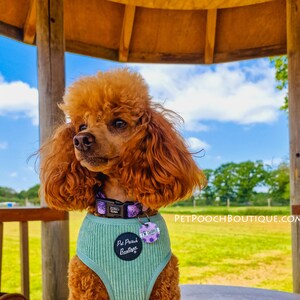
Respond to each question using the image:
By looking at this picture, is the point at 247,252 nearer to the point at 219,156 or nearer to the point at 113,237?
the point at 219,156

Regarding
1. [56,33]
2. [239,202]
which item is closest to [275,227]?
[239,202]

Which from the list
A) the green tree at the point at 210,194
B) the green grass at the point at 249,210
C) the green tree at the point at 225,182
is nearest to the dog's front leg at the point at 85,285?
the green tree at the point at 210,194

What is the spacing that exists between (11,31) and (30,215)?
122 cm

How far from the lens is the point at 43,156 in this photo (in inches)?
48.9

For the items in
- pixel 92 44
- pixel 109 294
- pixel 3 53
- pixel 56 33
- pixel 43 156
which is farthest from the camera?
pixel 3 53

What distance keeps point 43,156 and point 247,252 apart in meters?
3.42

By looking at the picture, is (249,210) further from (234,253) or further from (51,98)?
(51,98)

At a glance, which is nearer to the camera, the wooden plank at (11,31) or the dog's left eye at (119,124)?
the dog's left eye at (119,124)

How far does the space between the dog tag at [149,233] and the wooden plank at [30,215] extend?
0.91m

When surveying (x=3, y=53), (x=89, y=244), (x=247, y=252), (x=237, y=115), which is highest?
(x=3, y=53)

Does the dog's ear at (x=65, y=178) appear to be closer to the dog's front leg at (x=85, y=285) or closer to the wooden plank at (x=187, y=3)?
the dog's front leg at (x=85, y=285)

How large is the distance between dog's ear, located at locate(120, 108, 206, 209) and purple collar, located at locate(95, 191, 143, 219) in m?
0.03

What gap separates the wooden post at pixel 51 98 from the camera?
1.83m

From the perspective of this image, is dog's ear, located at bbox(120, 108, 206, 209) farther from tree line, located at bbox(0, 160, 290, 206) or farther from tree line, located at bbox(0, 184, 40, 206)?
tree line, located at bbox(0, 160, 290, 206)
